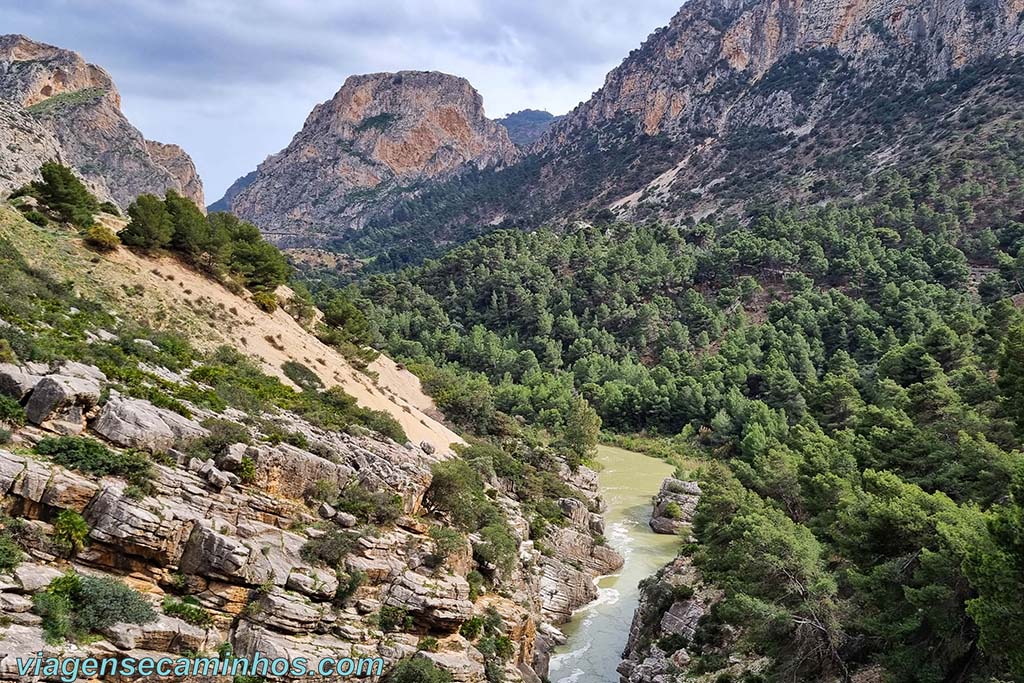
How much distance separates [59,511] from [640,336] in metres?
91.0

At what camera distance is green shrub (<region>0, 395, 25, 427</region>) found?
1758 cm

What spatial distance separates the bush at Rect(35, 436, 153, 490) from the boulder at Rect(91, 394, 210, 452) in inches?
30.7

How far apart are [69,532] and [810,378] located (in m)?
77.4

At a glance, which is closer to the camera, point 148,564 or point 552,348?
point 148,564

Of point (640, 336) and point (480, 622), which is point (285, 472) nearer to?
point (480, 622)

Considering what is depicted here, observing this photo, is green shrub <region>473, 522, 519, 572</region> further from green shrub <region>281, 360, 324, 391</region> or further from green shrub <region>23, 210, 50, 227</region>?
green shrub <region>23, 210, 50, 227</region>

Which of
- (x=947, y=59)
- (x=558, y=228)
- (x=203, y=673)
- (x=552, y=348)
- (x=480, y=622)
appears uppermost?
(x=947, y=59)

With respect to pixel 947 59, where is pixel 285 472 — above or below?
below

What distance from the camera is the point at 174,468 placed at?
19.6 meters

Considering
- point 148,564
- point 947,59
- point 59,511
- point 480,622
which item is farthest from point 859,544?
point 947,59

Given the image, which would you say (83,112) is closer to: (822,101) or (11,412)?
(11,412)

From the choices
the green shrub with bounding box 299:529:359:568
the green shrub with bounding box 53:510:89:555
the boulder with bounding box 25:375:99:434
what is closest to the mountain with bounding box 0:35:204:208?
the boulder with bounding box 25:375:99:434

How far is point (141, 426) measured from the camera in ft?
65.6

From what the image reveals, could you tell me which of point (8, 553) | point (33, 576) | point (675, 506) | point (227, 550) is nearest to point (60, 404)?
point (8, 553)
